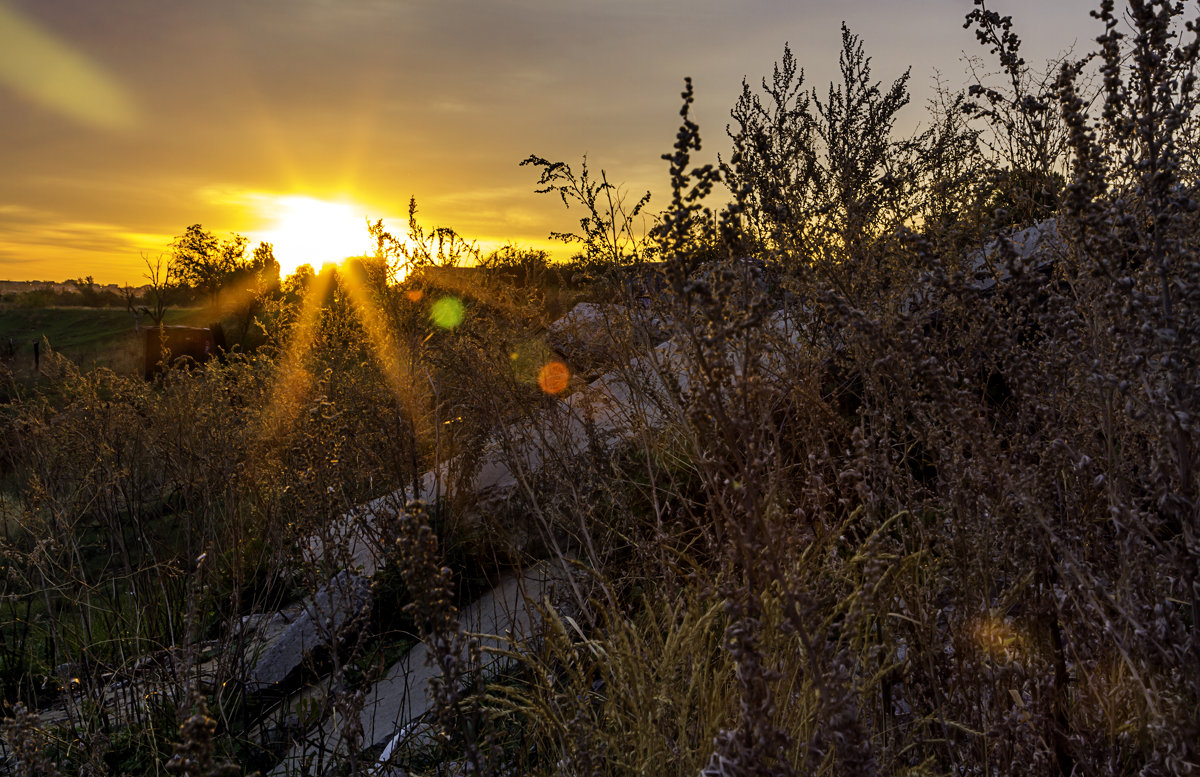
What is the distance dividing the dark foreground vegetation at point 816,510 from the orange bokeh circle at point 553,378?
259mm

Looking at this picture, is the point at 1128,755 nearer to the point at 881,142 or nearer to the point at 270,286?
the point at 881,142

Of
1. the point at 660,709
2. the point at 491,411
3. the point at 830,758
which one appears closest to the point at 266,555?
the point at 491,411

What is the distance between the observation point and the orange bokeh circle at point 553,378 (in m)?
4.77

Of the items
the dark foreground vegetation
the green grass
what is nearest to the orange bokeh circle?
the dark foreground vegetation

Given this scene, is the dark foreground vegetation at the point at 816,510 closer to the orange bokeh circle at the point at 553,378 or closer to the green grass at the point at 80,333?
the orange bokeh circle at the point at 553,378

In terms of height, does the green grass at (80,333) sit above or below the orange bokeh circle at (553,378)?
above

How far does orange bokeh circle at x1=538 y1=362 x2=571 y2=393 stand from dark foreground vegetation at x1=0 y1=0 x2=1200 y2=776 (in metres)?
0.26

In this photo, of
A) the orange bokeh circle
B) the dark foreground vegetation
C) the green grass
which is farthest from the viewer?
the green grass

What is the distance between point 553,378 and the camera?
5.43 meters

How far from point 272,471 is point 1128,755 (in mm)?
3571

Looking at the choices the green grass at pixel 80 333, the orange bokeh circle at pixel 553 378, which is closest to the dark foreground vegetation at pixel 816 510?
the orange bokeh circle at pixel 553 378

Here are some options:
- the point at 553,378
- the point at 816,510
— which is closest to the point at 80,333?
the point at 553,378

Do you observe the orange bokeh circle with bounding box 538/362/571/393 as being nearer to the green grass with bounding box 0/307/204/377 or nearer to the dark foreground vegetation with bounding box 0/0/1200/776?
the dark foreground vegetation with bounding box 0/0/1200/776

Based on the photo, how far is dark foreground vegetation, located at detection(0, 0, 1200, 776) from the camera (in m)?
1.34
